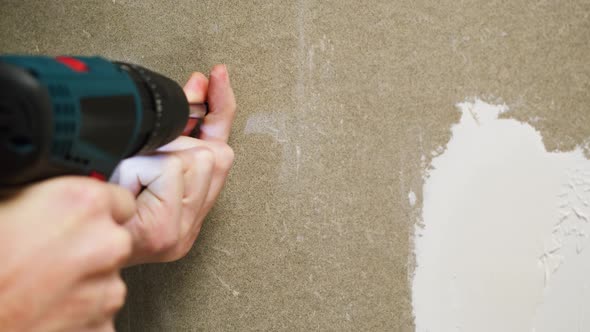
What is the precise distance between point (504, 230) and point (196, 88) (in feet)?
1.92

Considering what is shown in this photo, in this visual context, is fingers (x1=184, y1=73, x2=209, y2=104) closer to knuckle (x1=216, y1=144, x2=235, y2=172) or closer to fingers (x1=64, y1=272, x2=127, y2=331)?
knuckle (x1=216, y1=144, x2=235, y2=172)

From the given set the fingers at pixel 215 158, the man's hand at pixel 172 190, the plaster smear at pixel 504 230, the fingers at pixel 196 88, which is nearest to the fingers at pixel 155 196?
the man's hand at pixel 172 190

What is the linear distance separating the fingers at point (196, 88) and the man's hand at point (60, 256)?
41 centimetres

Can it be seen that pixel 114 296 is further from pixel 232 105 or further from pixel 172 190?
pixel 232 105

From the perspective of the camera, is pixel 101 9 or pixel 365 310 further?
pixel 101 9

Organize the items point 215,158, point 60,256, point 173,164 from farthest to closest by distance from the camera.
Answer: point 215,158
point 173,164
point 60,256

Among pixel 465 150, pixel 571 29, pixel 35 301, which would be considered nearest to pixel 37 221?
pixel 35 301

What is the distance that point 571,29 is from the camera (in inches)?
30.9

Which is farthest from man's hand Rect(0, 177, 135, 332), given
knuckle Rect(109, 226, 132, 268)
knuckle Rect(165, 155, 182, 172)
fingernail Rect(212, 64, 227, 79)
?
fingernail Rect(212, 64, 227, 79)

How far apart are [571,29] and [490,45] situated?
0.12 meters

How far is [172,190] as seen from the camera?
762mm

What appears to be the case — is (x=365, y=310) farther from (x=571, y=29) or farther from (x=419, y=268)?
(x=571, y=29)

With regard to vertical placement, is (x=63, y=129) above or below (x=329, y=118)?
below

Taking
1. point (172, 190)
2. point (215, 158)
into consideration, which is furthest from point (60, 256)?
point (215, 158)
